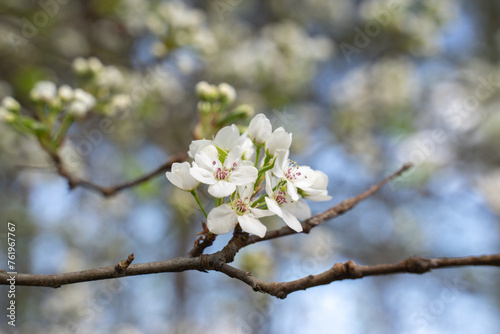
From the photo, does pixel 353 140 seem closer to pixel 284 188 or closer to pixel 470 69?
pixel 470 69

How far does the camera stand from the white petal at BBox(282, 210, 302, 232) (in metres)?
0.97

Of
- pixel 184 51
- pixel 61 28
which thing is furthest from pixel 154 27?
pixel 61 28

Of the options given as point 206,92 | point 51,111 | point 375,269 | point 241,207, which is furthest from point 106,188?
point 375,269

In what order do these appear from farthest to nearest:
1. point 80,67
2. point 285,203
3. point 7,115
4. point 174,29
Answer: point 174,29 → point 80,67 → point 7,115 → point 285,203

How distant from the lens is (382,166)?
4426 millimetres

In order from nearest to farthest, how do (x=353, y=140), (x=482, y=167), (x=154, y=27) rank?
(x=154, y=27), (x=353, y=140), (x=482, y=167)

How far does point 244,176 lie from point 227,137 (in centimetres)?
15

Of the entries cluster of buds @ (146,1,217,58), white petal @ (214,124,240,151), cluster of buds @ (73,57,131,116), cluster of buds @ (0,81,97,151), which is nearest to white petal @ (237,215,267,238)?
white petal @ (214,124,240,151)

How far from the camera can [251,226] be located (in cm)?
95

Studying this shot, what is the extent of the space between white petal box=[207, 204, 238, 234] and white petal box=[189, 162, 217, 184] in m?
0.07

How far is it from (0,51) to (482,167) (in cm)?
466

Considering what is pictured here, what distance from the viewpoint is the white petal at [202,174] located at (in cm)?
99

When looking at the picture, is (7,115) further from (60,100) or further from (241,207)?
(241,207)

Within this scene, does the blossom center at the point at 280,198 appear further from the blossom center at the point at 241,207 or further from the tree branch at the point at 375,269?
the tree branch at the point at 375,269
